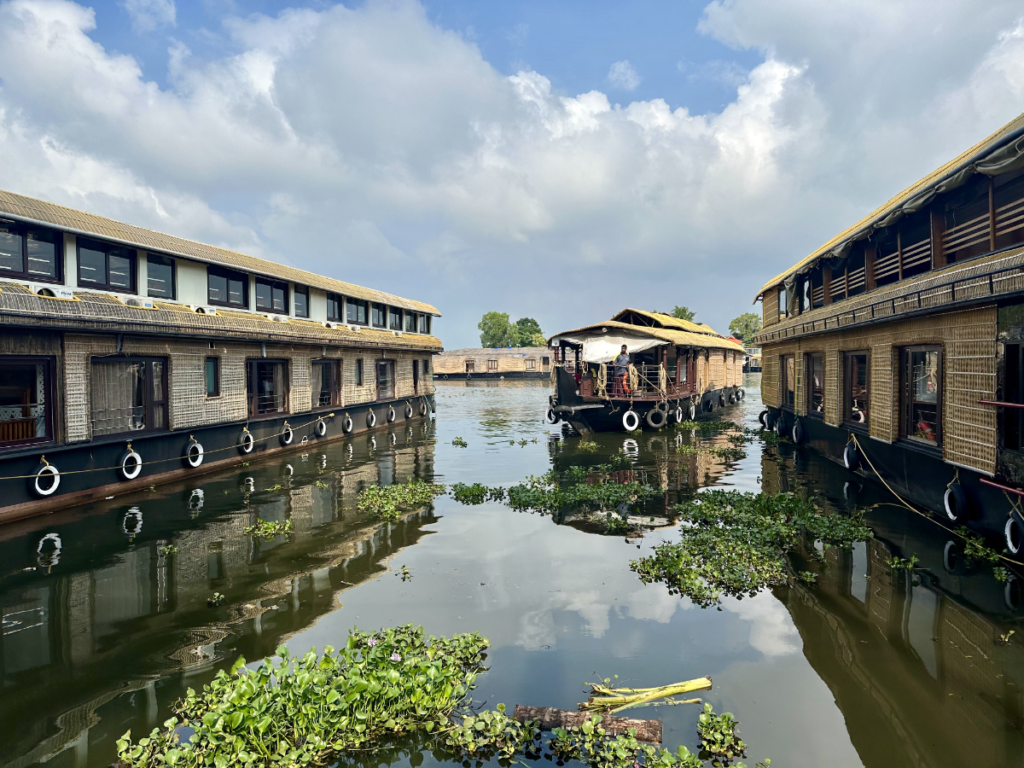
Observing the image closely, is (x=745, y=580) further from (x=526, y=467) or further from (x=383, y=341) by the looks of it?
(x=383, y=341)

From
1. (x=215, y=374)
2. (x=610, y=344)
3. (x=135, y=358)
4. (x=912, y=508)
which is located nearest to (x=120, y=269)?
(x=135, y=358)

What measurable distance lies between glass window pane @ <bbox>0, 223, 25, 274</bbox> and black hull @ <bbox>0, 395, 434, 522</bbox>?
3.85 meters

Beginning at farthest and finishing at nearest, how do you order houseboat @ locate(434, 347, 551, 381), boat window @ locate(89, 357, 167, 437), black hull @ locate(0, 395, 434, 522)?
houseboat @ locate(434, 347, 551, 381), boat window @ locate(89, 357, 167, 437), black hull @ locate(0, 395, 434, 522)

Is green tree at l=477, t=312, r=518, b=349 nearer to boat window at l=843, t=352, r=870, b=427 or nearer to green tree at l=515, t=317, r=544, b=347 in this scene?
green tree at l=515, t=317, r=544, b=347

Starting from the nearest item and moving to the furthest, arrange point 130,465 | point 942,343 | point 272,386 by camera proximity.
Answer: point 942,343, point 130,465, point 272,386

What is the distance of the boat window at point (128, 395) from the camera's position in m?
13.2

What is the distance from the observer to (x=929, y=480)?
10125 millimetres

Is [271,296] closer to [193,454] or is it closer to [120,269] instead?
[120,269]

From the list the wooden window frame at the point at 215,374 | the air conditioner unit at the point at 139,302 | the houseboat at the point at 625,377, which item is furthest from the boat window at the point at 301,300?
the houseboat at the point at 625,377

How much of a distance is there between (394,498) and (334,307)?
1381 cm

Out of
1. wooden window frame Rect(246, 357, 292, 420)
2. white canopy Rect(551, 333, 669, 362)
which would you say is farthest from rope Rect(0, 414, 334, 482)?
white canopy Rect(551, 333, 669, 362)

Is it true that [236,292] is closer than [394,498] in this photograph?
No

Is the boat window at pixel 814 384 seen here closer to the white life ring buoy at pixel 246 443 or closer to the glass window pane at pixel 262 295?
the white life ring buoy at pixel 246 443

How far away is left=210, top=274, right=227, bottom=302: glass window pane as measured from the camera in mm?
16734
